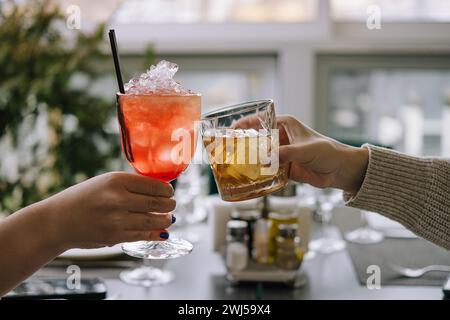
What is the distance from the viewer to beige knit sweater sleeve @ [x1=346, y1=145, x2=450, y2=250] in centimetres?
115

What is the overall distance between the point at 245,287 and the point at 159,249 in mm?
403

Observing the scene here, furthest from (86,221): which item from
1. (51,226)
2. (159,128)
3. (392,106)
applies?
(392,106)

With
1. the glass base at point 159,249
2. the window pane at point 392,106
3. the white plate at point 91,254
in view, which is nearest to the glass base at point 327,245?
the white plate at point 91,254

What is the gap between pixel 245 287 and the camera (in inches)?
54.2

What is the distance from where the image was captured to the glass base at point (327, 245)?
167cm

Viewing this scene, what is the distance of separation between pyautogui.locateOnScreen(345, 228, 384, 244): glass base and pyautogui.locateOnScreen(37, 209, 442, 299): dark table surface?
0.22m

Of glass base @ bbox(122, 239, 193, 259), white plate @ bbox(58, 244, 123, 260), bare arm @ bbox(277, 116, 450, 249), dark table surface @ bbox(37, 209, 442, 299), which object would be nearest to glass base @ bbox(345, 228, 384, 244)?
dark table surface @ bbox(37, 209, 442, 299)

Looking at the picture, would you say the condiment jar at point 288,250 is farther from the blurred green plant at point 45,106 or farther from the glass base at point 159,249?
the blurred green plant at point 45,106

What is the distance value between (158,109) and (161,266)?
25.7 inches

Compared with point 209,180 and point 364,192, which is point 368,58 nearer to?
point 209,180

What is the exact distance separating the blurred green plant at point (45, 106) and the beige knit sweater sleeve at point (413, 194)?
1730 millimetres

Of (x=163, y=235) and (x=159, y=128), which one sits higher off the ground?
Result: (x=159, y=128)

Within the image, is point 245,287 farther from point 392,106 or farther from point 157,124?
point 392,106
